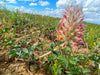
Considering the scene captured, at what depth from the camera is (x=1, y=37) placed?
2.50m

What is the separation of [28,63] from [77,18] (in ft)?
3.54

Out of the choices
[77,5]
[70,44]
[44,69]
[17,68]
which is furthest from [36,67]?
[77,5]

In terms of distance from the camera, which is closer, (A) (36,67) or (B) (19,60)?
(A) (36,67)

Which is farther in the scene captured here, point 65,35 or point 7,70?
point 7,70

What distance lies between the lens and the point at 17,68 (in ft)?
5.03

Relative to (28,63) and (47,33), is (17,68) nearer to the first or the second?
(28,63)

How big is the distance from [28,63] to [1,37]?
4.54 feet

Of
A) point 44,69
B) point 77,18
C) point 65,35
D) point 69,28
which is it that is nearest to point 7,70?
point 44,69

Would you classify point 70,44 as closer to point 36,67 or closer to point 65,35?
point 65,35

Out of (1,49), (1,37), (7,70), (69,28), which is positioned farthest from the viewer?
(1,37)

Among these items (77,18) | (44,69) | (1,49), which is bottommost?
(44,69)

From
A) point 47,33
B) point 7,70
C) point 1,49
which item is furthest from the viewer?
point 47,33

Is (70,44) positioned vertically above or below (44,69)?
above

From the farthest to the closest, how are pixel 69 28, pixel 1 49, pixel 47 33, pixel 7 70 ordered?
pixel 47 33 → pixel 1 49 → pixel 7 70 → pixel 69 28
